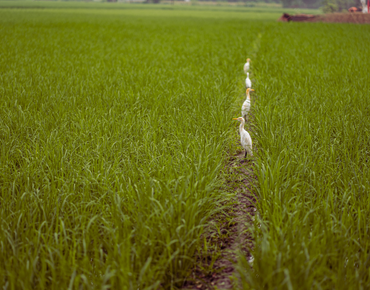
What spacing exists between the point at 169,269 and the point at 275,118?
9.62 feet

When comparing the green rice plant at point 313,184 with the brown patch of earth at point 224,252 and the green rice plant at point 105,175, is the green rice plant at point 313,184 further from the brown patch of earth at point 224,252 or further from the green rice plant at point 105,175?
the green rice plant at point 105,175

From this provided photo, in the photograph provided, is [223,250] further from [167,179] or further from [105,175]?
[105,175]

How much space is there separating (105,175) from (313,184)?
1.91 m

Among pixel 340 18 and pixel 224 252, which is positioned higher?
pixel 340 18

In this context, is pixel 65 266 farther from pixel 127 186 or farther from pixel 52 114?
pixel 52 114

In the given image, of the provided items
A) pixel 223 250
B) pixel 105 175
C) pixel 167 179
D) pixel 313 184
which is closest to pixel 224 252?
pixel 223 250

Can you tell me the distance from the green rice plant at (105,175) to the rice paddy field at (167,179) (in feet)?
0.06

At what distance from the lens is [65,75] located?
7523 mm

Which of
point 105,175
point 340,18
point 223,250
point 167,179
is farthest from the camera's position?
point 340,18

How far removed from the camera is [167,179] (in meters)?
2.81

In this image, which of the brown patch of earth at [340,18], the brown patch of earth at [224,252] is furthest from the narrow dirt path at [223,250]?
the brown patch of earth at [340,18]

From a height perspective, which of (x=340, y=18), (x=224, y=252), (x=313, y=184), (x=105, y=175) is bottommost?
(x=224, y=252)

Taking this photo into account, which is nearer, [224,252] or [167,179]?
[224,252]

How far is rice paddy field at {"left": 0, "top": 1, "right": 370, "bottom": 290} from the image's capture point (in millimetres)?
1990
